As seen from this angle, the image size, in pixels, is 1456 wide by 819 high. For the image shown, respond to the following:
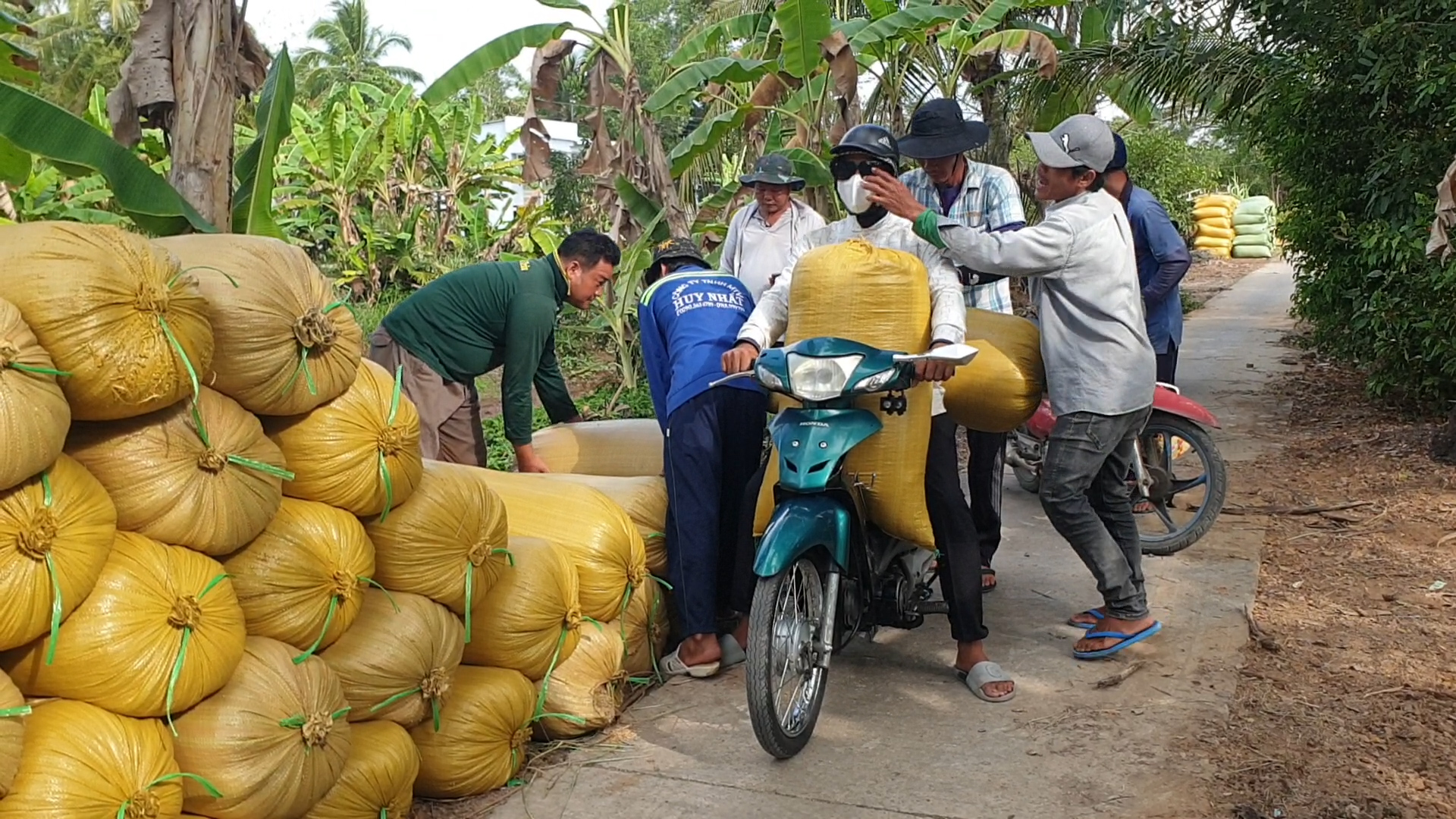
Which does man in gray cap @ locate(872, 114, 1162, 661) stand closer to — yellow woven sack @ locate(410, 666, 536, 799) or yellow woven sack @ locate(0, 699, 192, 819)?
yellow woven sack @ locate(410, 666, 536, 799)

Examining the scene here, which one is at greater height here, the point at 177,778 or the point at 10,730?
the point at 10,730

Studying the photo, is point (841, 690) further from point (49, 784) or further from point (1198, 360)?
point (1198, 360)

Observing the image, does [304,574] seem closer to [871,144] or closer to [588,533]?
[588,533]

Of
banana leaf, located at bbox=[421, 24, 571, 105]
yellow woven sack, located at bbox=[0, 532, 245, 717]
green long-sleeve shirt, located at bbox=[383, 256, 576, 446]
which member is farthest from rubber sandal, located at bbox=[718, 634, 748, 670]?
banana leaf, located at bbox=[421, 24, 571, 105]

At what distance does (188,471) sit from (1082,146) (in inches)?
119

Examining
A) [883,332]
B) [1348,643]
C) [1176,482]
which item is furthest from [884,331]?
[1176,482]

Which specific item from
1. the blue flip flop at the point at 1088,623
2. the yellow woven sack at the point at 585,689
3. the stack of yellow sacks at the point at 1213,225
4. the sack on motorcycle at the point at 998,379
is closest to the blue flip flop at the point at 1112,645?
the blue flip flop at the point at 1088,623

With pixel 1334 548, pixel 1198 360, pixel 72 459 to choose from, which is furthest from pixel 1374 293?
pixel 72 459

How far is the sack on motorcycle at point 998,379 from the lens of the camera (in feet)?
14.0

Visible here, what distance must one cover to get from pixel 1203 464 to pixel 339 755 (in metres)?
4.25

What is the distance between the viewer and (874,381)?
372 cm

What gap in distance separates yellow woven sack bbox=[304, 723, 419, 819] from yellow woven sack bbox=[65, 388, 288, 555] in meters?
0.68

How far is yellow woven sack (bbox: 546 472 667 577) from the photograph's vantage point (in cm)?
457

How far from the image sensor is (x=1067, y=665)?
14.6 ft
